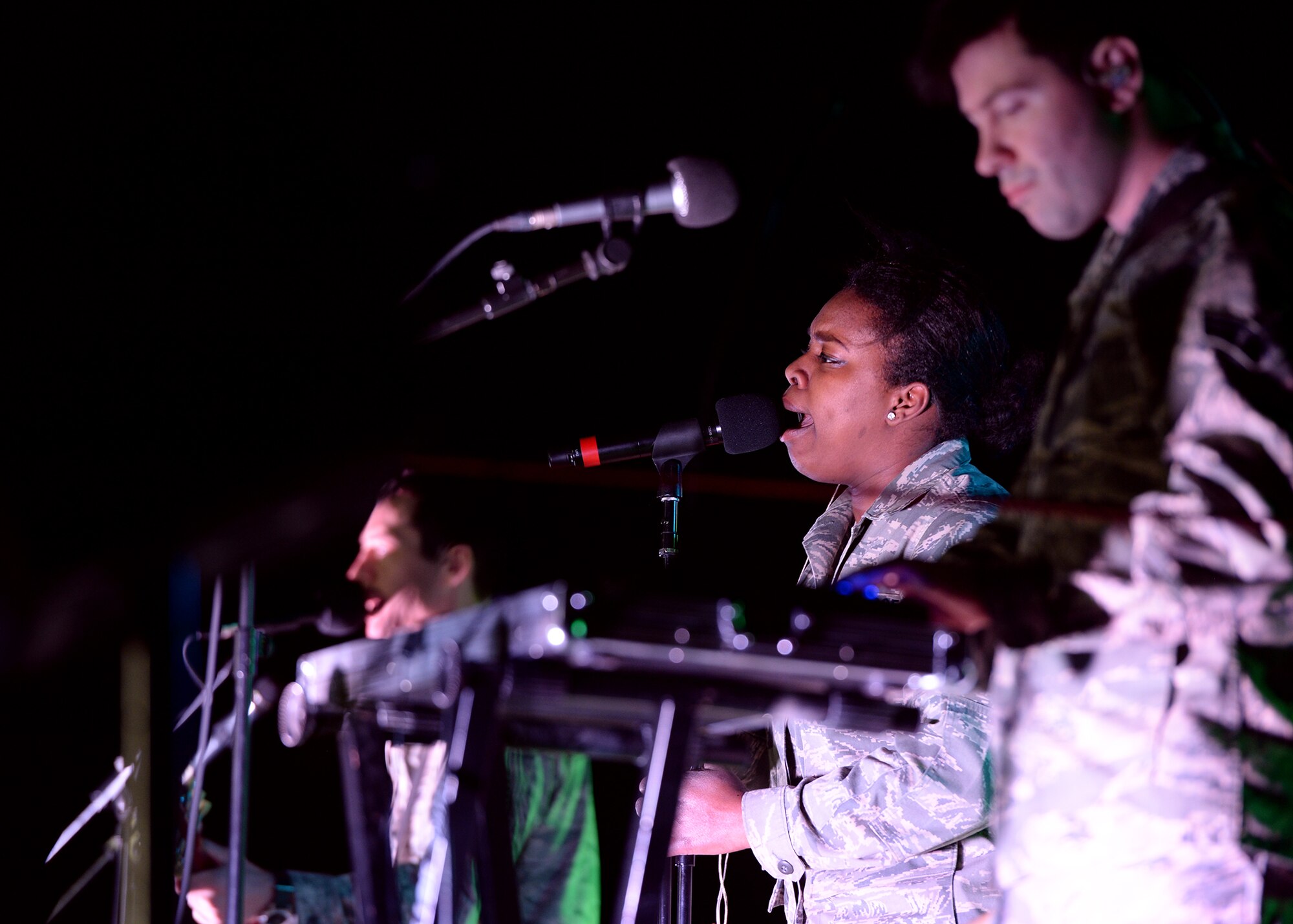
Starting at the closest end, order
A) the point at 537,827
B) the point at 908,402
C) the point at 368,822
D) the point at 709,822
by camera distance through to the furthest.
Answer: the point at 368,822 < the point at 537,827 < the point at 709,822 < the point at 908,402

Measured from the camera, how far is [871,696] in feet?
4.29

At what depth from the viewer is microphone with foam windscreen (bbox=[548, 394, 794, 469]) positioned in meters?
2.57

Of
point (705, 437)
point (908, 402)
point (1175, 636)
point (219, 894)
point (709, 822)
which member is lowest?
point (219, 894)

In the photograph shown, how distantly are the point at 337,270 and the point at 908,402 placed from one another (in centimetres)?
164

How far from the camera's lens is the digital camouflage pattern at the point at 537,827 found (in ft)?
6.47

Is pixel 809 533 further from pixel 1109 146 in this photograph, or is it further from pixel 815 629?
pixel 815 629

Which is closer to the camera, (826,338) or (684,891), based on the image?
(684,891)

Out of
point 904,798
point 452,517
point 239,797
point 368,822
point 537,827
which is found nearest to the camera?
point 368,822

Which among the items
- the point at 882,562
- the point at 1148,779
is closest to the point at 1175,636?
the point at 1148,779

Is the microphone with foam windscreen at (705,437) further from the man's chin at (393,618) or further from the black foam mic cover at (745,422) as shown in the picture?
the man's chin at (393,618)

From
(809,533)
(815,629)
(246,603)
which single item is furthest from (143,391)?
(815,629)

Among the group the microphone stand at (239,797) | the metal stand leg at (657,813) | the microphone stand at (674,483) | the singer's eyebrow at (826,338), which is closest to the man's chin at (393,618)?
the microphone stand at (239,797)

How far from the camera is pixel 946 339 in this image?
2957 mm

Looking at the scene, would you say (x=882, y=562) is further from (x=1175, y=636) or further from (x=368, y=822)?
(x=368, y=822)
